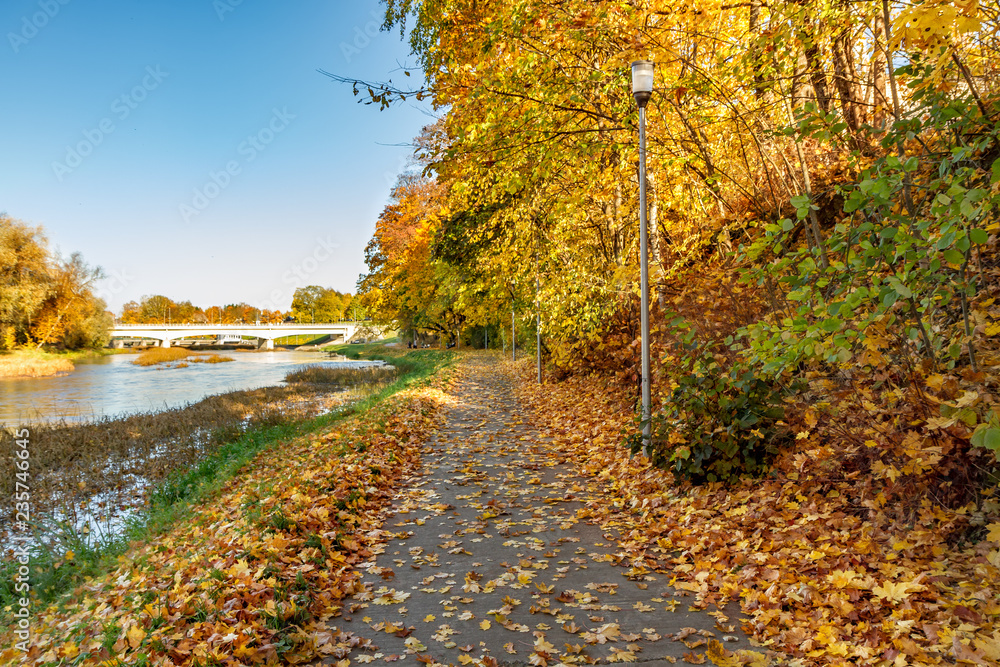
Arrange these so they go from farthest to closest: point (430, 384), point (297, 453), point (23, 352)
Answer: point (23, 352)
point (430, 384)
point (297, 453)

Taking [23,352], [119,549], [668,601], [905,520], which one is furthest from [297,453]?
[23,352]

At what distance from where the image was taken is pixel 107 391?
83.3 feet

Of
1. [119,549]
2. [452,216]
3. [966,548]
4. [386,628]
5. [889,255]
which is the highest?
[452,216]

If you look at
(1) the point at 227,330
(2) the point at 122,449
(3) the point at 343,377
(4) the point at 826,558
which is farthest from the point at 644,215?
(1) the point at 227,330

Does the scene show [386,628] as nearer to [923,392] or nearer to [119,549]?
[923,392]

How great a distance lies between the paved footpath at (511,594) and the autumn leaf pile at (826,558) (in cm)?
28

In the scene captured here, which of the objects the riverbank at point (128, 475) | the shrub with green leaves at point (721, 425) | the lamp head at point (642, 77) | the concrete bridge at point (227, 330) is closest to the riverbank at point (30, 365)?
the concrete bridge at point (227, 330)

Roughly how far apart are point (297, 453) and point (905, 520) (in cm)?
868

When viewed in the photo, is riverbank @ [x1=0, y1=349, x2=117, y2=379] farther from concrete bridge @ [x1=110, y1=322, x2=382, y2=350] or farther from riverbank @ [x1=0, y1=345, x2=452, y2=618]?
riverbank @ [x1=0, y1=345, x2=452, y2=618]

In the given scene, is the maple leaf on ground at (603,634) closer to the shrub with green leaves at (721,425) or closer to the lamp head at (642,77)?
the shrub with green leaves at (721,425)

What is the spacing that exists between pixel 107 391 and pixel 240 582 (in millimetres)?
26298

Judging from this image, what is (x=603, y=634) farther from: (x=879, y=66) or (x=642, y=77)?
(x=879, y=66)

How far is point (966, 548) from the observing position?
3596 millimetres

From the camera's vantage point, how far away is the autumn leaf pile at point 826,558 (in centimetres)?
302
